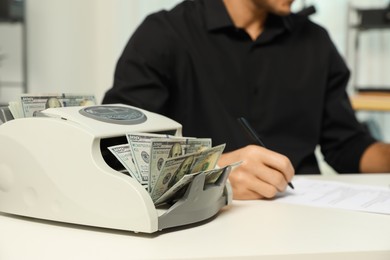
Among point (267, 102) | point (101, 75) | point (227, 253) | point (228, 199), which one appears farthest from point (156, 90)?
point (101, 75)

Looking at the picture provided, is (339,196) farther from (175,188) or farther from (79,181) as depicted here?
(79,181)

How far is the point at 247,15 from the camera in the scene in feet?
4.83

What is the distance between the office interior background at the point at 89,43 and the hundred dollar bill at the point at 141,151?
8.05 feet

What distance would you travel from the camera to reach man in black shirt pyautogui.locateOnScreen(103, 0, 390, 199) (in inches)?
52.6

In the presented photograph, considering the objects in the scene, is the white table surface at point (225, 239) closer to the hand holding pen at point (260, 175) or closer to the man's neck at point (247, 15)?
the hand holding pen at point (260, 175)

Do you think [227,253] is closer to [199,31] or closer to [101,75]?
[199,31]

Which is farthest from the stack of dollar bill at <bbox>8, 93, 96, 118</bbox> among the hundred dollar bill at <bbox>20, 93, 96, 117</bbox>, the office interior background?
the office interior background

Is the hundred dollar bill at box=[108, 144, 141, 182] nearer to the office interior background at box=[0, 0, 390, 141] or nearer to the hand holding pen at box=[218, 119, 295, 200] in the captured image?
the hand holding pen at box=[218, 119, 295, 200]

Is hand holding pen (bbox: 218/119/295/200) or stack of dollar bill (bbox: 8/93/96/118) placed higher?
stack of dollar bill (bbox: 8/93/96/118)

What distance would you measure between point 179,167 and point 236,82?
29.7 inches

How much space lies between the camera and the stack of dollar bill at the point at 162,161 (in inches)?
25.5

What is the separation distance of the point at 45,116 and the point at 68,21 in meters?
2.58

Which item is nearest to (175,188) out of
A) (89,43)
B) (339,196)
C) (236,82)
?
(339,196)

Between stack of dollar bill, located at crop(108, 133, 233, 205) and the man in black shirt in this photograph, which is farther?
the man in black shirt
